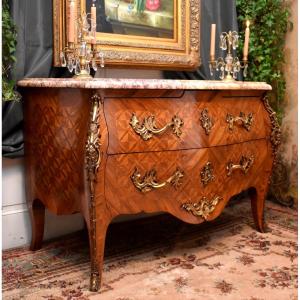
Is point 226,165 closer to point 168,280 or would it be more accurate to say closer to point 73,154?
point 168,280

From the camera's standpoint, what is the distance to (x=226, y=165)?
84.0 inches

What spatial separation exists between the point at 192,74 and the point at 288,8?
0.87 metres

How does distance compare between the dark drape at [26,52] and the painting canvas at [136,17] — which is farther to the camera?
the painting canvas at [136,17]

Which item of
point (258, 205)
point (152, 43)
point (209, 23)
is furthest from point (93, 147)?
point (209, 23)

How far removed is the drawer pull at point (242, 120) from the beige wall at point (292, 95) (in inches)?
36.3

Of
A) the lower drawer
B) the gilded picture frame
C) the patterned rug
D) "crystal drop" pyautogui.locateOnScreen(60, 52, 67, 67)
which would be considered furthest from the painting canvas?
the patterned rug

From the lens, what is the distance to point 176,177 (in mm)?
1932

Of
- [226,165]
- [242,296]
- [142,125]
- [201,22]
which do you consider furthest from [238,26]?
[242,296]

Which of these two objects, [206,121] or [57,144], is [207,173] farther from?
[57,144]

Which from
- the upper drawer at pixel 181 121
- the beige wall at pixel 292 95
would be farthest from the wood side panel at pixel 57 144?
the beige wall at pixel 292 95

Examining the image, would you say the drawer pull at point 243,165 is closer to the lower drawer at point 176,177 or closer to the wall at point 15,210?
the lower drawer at point 176,177

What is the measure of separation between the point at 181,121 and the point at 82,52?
0.53 meters

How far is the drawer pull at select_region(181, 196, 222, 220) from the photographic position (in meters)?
2.01

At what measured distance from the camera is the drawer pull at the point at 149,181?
1.82m
